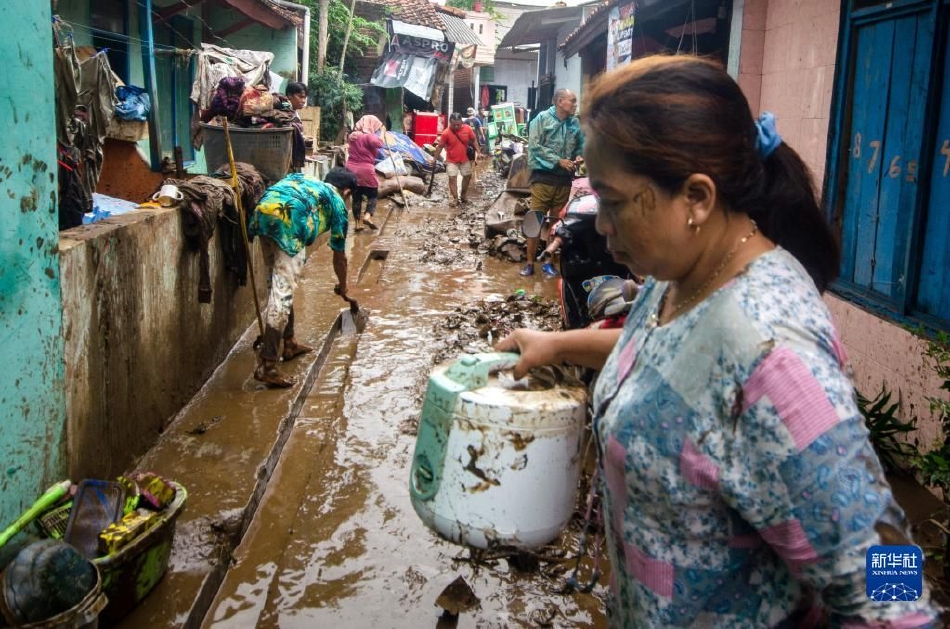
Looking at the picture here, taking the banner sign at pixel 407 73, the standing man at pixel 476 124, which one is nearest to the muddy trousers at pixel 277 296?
the banner sign at pixel 407 73

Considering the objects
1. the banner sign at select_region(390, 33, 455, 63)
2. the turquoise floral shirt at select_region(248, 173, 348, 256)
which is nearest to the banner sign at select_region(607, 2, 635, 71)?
the turquoise floral shirt at select_region(248, 173, 348, 256)

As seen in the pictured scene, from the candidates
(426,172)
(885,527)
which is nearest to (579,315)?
(885,527)

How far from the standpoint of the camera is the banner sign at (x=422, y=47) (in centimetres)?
2447

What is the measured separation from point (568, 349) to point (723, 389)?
2.24 feet

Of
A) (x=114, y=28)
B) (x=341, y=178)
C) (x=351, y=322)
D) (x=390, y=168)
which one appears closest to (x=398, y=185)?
(x=390, y=168)

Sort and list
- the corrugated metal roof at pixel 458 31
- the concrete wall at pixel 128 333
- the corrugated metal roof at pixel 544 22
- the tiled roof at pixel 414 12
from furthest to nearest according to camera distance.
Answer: the corrugated metal roof at pixel 458 31 < the tiled roof at pixel 414 12 < the corrugated metal roof at pixel 544 22 < the concrete wall at pixel 128 333

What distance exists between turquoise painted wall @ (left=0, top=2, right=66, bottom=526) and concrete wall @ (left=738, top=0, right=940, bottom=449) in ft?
12.5

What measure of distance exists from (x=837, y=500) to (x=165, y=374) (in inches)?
177

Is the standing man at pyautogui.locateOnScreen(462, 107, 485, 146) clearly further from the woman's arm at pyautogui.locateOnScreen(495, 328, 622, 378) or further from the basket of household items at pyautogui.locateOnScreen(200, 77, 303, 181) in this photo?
the woman's arm at pyautogui.locateOnScreen(495, 328, 622, 378)

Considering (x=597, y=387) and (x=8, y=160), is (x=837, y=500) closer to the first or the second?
(x=597, y=387)

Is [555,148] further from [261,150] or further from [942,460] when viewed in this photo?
[942,460]

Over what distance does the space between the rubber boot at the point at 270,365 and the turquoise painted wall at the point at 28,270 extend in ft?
7.54

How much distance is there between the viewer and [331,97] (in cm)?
1967

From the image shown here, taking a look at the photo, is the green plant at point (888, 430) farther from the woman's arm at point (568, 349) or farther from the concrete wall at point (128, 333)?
the concrete wall at point (128, 333)
